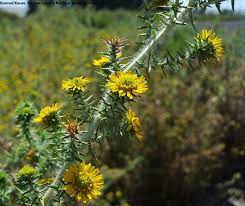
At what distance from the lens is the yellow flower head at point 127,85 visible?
1781mm

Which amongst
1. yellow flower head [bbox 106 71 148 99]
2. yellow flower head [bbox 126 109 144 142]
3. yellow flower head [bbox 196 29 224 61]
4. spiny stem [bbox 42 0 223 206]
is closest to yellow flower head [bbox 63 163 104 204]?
spiny stem [bbox 42 0 223 206]

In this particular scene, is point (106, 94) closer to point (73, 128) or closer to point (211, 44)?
point (73, 128)

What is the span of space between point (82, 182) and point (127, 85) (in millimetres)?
377

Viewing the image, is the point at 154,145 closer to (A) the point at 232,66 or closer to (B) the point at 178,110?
(B) the point at 178,110

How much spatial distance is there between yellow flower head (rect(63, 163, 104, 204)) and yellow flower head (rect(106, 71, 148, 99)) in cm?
30

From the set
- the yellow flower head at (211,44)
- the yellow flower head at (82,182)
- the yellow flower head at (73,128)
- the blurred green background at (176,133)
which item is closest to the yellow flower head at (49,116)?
the yellow flower head at (73,128)

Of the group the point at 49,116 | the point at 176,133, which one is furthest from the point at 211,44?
the point at 176,133

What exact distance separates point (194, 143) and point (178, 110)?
43cm

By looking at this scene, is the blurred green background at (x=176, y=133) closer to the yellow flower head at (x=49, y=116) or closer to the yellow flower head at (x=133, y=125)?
the yellow flower head at (x=49, y=116)

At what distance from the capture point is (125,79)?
1.80m

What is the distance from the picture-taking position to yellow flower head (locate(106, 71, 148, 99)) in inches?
70.1

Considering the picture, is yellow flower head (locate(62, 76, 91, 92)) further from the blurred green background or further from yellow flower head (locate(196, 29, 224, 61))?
the blurred green background

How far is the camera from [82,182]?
6.03 ft

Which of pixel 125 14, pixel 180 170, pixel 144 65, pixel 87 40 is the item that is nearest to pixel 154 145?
pixel 180 170
